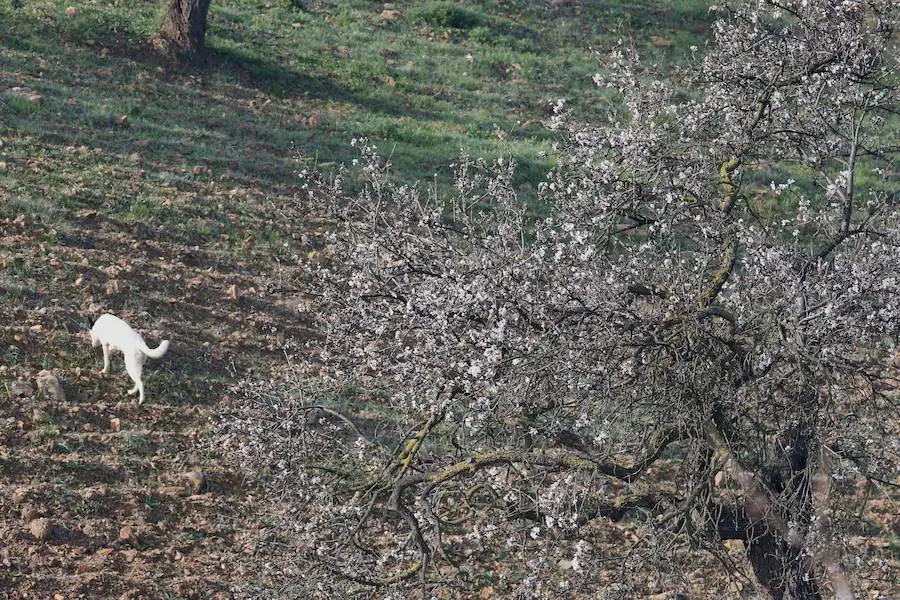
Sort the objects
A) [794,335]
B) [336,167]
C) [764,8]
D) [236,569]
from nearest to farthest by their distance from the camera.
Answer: [794,335]
[764,8]
[236,569]
[336,167]

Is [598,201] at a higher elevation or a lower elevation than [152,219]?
higher

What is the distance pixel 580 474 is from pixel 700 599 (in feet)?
11.0

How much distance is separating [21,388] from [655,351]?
23.3ft

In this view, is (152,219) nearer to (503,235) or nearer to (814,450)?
(503,235)

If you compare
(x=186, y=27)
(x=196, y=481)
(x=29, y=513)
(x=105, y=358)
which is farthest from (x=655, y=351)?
(x=186, y=27)

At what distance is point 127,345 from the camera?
11461mm

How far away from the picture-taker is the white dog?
1141 centimetres

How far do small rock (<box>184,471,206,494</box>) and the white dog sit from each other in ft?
3.96

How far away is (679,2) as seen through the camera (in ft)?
104

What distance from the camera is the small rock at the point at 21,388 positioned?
11.2 meters

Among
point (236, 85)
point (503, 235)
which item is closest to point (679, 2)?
point (236, 85)

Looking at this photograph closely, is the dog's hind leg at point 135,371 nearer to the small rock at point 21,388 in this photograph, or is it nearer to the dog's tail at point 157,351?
the dog's tail at point 157,351

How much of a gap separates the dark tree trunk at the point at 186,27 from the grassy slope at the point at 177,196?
18.5 inches

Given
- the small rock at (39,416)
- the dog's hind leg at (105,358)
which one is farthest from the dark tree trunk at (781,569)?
the dog's hind leg at (105,358)
